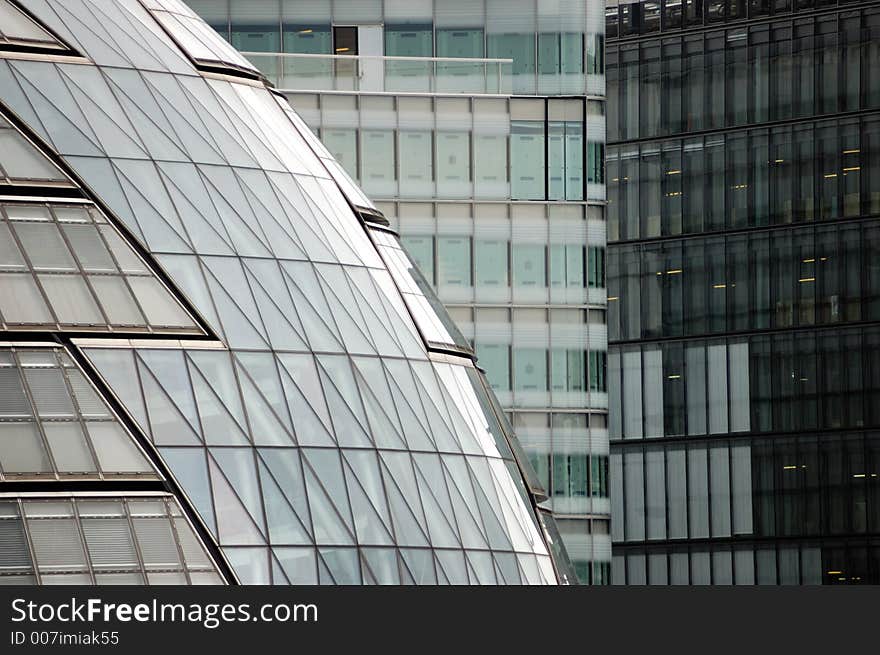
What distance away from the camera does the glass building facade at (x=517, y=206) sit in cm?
6275

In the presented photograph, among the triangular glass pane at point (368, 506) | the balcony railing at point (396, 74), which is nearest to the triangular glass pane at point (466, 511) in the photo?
the triangular glass pane at point (368, 506)

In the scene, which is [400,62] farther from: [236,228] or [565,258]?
[236,228]

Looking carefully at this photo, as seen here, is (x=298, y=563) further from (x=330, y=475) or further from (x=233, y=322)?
(x=233, y=322)

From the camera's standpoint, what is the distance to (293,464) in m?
31.2

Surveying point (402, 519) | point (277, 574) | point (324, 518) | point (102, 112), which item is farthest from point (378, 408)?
point (102, 112)

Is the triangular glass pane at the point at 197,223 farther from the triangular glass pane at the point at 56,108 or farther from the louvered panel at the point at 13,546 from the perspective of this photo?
the louvered panel at the point at 13,546

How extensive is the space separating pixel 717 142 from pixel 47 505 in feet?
223

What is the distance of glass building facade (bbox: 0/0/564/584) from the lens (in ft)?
97.3

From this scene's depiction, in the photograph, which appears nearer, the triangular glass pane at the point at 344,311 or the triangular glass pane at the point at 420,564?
the triangular glass pane at the point at 420,564

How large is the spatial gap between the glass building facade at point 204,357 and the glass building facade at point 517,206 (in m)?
26.6

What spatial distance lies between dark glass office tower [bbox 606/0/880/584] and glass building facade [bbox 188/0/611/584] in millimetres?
28971

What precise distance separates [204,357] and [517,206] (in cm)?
3316

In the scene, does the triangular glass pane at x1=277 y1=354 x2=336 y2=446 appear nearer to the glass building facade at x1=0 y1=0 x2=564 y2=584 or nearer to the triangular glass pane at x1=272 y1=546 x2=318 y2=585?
the glass building facade at x1=0 y1=0 x2=564 y2=584
